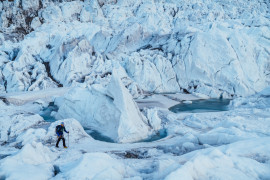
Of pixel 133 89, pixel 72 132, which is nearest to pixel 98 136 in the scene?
pixel 72 132

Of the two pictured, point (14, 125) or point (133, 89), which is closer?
point (14, 125)

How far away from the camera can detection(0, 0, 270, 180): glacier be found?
4191mm

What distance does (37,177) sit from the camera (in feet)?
11.6

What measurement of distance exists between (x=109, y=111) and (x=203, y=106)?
1178 centimetres

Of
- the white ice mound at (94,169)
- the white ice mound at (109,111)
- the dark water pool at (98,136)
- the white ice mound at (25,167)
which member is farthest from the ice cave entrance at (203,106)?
the white ice mound at (25,167)

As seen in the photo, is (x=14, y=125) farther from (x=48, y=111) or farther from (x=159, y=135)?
(x=159, y=135)

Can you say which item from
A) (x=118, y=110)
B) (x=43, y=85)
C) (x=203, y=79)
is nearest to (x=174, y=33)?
(x=203, y=79)

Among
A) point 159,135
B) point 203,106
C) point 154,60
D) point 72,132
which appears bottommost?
point 203,106

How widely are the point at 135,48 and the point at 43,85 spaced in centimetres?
1582

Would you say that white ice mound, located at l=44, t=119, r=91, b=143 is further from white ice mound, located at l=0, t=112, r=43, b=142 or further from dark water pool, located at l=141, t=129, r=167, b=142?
dark water pool, located at l=141, t=129, r=167, b=142

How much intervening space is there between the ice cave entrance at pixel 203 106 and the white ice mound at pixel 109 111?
728 centimetres

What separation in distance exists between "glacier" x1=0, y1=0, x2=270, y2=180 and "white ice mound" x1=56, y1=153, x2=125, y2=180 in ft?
0.07

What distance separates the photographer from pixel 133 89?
70.4 ft

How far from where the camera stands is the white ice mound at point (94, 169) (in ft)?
11.5
